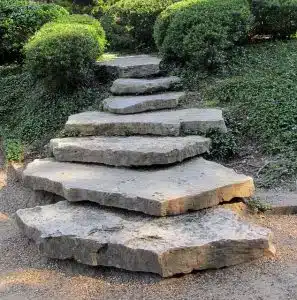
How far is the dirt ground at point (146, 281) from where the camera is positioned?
341 cm

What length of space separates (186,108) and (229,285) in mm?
3185

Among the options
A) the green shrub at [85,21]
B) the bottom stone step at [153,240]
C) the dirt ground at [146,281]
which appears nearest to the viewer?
the dirt ground at [146,281]

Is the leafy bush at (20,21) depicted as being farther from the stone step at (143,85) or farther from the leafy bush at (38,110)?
the stone step at (143,85)

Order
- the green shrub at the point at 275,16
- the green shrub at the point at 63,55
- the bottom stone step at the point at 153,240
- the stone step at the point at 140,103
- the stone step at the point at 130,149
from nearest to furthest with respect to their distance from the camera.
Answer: the bottom stone step at the point at 153,240 → the stone step at the point at 130,149 → the stone step at the point at 140,103 → the green shrub at the point at 63,55 → the green shrub at the point at 275,16

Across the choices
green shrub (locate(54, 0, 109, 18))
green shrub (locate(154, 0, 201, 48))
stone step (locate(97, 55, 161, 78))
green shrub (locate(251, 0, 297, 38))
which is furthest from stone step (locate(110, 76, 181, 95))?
green shrub (locate(54, 0, 109, 18))

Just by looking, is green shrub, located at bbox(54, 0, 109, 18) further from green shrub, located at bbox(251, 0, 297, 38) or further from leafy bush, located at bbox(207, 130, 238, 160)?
leafy bush, located at bbox(207, 130, 238, 160)

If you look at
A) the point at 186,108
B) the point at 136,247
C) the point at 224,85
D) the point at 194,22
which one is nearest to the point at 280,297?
the point at 136,247

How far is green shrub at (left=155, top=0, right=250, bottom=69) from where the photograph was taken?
22.7 ft

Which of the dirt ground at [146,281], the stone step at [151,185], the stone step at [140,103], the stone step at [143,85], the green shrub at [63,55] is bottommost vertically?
the dirt ground at [146,281]

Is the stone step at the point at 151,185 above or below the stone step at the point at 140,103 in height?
below

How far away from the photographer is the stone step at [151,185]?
3.99 meters

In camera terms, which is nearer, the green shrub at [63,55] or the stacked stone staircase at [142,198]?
the stacked stone staircase at [142,198]

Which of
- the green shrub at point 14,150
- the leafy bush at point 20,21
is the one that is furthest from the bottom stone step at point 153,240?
the leafy bush at point 20,21

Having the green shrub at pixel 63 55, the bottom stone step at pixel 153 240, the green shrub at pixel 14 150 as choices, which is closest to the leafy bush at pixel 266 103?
the bottom stone step at pixel 153 240
